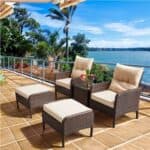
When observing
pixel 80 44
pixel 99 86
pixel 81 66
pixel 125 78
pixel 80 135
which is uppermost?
Answer: pixel 80 44

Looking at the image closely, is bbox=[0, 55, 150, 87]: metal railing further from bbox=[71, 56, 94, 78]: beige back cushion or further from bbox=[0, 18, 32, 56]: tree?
bbox=[0, 18, 32, 56]: tree

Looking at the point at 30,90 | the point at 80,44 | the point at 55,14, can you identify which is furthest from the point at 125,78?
the point at 80,44

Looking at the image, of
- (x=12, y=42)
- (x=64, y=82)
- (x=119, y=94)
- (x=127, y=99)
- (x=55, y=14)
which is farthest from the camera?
(x=55, y=14)

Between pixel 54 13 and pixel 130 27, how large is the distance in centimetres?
2272

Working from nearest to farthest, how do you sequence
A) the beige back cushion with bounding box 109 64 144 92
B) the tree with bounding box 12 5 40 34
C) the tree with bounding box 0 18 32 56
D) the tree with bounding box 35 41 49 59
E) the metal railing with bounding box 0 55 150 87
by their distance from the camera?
the beige back cushion with bounding box 109 64 144 92, the metal railing with bounding box 0 55 150 87, the tree with bounding box 0 18 32 56, the tree with bounding box 35 41 49 59, the tree with bounding box 12 5 40 34

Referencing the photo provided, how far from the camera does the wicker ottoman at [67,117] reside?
3006mm

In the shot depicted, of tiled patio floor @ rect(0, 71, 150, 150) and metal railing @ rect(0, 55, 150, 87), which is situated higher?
metal railing @ rect(0, 55, 150, 87)

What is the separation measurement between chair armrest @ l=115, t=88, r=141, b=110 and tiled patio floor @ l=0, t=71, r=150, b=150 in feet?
Result: 1.05

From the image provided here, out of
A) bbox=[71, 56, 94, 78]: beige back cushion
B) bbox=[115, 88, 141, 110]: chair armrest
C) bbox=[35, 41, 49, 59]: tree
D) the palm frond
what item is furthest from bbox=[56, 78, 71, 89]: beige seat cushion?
the palm frond

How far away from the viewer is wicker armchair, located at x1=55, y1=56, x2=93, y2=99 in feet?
16.5

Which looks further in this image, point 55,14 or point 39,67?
point 55,14

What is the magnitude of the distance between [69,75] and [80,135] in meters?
2.53

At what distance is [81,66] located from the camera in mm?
5395

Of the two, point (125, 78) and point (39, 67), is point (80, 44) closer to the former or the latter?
point (39, 67)
